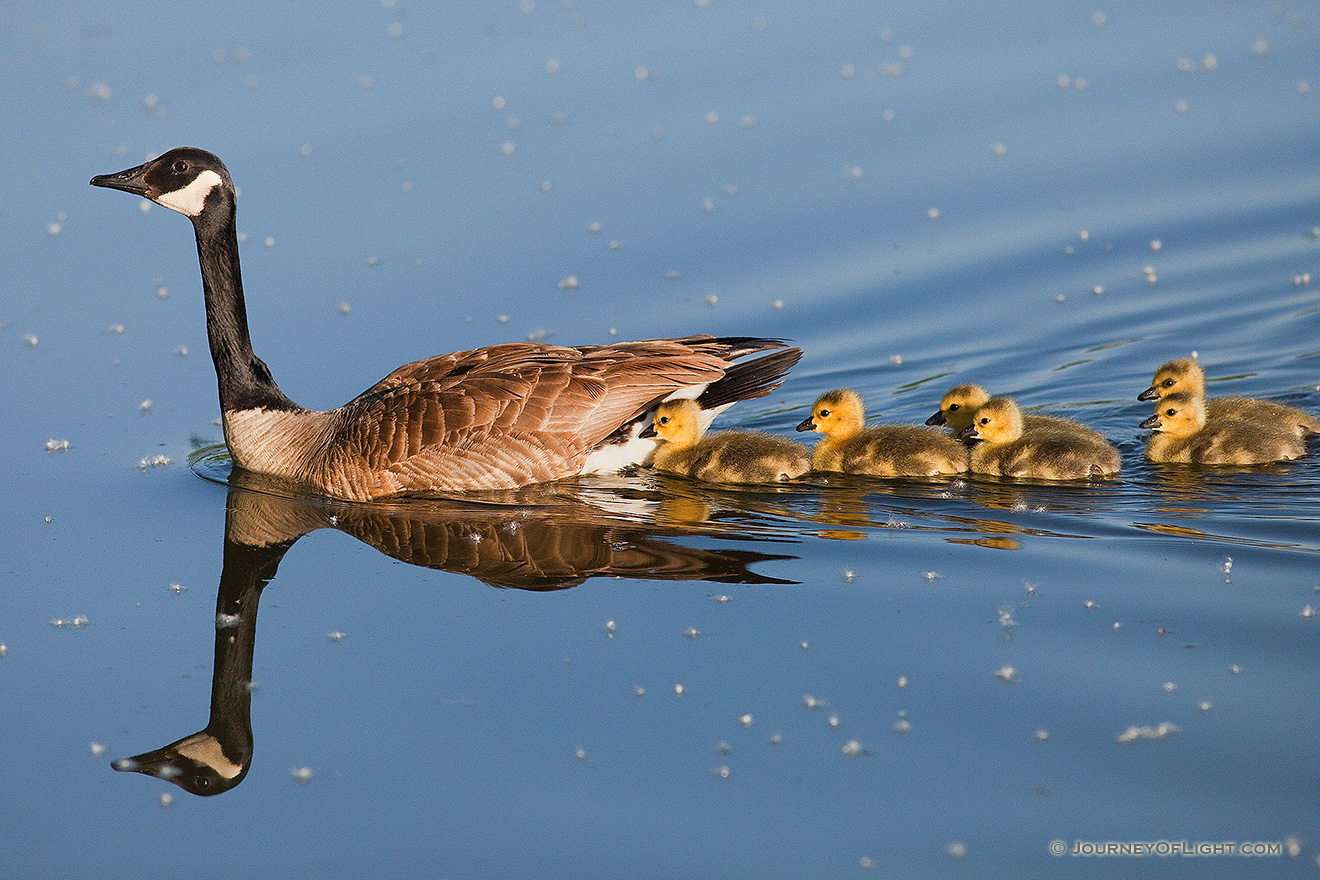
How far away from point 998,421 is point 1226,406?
1526mm

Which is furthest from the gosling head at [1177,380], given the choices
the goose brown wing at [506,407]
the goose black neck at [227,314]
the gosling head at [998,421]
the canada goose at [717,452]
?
the goose black neck at [227,314]

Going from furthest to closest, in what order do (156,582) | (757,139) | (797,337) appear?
(757,139), (797,337), (156,582)

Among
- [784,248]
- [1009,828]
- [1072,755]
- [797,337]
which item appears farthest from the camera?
[784,248]

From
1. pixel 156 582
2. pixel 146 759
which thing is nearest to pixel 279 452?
pixel 156 582

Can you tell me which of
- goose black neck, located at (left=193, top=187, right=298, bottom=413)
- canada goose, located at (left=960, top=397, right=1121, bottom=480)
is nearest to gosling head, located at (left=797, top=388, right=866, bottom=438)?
canada goose, located at (left=960, top=397, right=1121, bottom=480)

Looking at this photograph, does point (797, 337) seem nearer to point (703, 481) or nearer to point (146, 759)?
point (703, 481)

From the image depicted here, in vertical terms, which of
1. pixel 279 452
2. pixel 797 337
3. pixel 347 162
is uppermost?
pixel 347 162

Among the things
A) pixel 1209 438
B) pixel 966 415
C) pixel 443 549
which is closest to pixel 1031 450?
pixel 966 415

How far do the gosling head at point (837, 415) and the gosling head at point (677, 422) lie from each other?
27.6 inches

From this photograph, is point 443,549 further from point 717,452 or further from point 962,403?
point 962,403

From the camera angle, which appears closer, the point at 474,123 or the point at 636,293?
the point at 636,293

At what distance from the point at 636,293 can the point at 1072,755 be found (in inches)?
258

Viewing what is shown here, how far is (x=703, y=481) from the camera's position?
8.61 m

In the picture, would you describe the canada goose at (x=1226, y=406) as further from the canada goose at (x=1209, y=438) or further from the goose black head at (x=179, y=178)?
the goose black head at (x=179, y=178)
